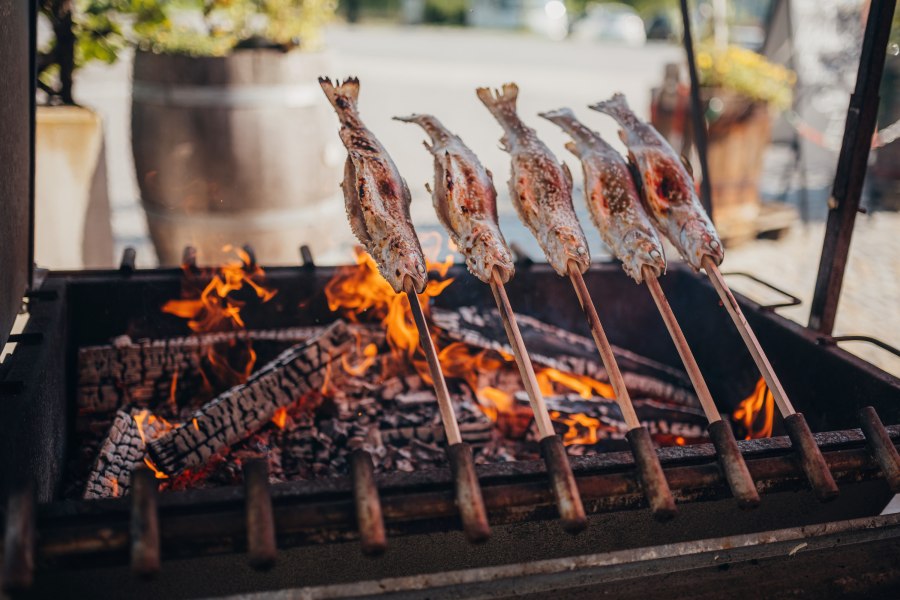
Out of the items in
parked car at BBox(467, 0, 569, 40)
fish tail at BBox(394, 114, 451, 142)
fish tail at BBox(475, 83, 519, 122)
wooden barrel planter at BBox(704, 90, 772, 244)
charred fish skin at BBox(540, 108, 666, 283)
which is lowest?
charred fish skin at BBox(540, 108, 666, 283)

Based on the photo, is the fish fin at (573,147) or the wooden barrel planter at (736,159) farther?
the wooden barrel planter at (736,159)

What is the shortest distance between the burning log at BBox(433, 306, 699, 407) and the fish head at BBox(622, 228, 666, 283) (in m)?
0.85

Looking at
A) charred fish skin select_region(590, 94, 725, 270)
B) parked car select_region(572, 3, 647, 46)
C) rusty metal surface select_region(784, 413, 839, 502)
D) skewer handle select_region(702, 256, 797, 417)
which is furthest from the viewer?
parked car select_region(572, 3, 647, 46)

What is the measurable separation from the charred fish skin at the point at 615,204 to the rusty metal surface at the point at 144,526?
5.13 feet

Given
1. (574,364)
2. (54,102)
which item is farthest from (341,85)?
(54,102)

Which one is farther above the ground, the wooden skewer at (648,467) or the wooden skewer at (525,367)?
the wooden skewer at (525,367)

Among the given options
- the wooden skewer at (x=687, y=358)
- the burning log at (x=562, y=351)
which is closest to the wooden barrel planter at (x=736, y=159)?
the burning log at (x=562, y=351)

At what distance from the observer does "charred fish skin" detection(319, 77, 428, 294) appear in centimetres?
212

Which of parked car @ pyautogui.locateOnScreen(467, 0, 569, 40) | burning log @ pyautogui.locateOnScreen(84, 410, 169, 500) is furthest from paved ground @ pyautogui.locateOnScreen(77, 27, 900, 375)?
parked car @ pyautogui.locateOnScreen(467, 0, 569, 40)

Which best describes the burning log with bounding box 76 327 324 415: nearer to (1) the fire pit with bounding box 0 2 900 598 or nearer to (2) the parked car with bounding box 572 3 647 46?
(1) the fire pit with bounding box 0 2 900 598

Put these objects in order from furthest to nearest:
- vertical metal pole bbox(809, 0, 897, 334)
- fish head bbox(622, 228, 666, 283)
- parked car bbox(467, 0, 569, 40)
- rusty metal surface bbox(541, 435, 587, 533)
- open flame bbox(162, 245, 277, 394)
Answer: parked car bbox(467, 0, 569, 40) < open flame bbox(162, 245, 277, 394) < vertical metal pole bbox(809, 0, 897, 334) < fish head bbox(622, 228, 666, 283) < rusty metal surface bbox(541, 435, 587, 533)

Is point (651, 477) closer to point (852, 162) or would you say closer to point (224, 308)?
point (852, 162)

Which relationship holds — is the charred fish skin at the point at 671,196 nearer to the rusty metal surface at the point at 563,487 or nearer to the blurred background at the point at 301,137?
the blurred background at the point at 301,137

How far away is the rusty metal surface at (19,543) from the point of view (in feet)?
4.43
